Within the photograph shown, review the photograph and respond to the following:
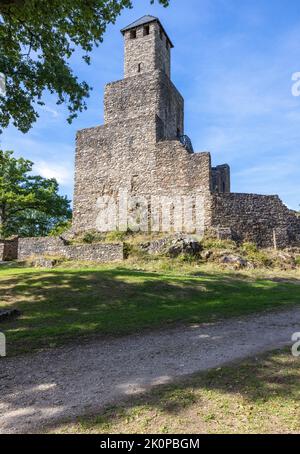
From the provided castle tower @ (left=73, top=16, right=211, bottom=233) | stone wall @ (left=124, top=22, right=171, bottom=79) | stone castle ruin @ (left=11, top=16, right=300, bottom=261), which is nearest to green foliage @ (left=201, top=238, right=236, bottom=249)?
stone castle ruin @ (left=11, top=16, right=300, bottom=261)

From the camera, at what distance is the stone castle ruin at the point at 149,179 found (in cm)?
2177

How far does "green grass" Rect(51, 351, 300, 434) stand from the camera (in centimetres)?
346

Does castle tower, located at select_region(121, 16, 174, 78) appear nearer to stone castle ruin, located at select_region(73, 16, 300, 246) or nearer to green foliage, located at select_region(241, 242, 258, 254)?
stone castle ruin, located at select_region(73, 16, 300, 246)

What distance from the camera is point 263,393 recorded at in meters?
4.11

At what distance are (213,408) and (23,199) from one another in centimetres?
3265

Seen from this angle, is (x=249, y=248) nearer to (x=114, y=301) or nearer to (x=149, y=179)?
(x=149, y=179)

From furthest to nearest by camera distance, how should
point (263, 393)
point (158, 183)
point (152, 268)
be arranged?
point (158, 183)
point (152, 268)
point (263, 393)

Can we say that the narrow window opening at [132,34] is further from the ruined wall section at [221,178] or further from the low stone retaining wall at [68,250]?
the low stone retaining wall at [68,250]

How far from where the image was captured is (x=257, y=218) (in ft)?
71.2

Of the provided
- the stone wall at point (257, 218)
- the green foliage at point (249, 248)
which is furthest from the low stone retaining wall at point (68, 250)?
the green foliage at point (249, 248)

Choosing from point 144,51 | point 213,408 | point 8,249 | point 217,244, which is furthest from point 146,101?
point 213,408
